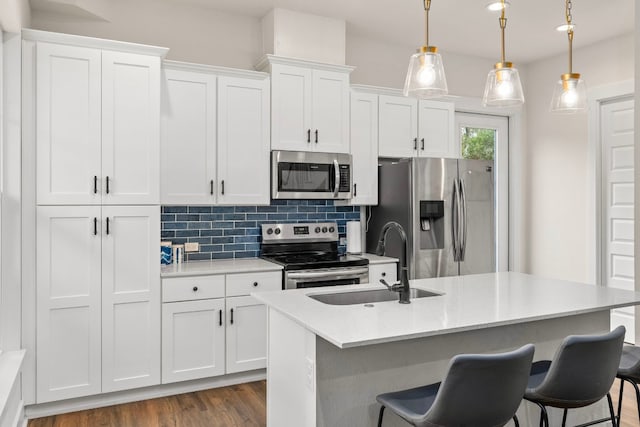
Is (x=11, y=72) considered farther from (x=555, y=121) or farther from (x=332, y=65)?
(x=555, y=121)

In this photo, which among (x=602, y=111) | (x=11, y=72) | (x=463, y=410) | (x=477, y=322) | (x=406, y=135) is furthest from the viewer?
(x=602, y=111)

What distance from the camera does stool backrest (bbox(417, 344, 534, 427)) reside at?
170 cm

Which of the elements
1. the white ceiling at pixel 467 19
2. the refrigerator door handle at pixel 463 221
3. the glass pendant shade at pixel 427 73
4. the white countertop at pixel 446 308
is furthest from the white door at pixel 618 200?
the glass pendant shade at pixel 427 73

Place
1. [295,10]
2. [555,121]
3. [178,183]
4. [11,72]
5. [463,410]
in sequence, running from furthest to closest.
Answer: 1. [555,121]
2. [295,10]
3. [178,183]
4. [11,72]
5. [463,410]

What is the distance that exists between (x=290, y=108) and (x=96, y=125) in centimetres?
142

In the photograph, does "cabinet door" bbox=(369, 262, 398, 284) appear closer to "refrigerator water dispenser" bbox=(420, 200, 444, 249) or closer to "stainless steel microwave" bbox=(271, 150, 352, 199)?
"refrigerator water dispenser" bbox=(420, 200, 444, 249)

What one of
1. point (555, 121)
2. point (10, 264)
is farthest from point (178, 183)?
point (555, 121)

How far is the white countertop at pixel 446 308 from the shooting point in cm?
189

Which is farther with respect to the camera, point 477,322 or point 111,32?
point 111,32

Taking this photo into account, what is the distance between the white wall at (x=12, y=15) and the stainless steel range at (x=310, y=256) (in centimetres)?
217

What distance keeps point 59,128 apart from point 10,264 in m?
0.87

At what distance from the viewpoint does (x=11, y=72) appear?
2.96m

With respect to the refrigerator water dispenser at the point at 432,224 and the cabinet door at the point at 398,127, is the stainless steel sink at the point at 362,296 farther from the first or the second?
the cabinet door at the point at 398,127

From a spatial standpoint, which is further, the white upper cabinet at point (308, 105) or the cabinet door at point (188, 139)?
the white upper cabinet at point (308, 105)
